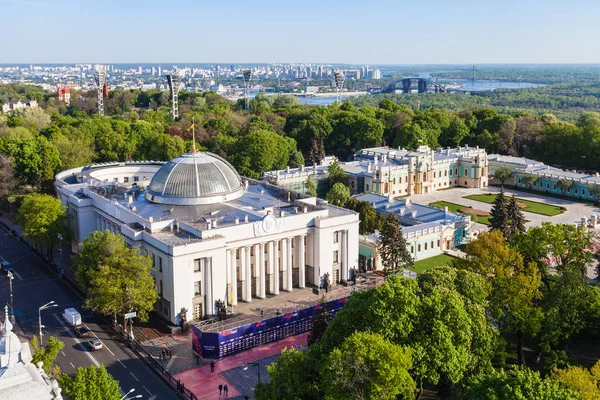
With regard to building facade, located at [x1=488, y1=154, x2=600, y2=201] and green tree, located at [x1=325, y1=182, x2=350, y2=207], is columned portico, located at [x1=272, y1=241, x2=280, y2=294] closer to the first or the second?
green tree, located at [x1=325, y1=182, x2=350, y2=207]

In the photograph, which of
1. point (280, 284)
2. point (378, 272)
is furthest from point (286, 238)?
point (378, 272)

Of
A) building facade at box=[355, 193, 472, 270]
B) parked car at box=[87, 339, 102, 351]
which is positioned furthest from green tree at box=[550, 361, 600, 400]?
building facade at box=[355, 193, 472, 270]

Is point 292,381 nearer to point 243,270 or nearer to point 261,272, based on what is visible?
point 243,270

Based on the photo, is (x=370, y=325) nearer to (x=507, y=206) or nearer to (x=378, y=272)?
(x=378, y=272)

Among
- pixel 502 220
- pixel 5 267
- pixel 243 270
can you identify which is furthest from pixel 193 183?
pixel 502 220

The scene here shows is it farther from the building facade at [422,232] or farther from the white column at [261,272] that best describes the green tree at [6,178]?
the building facade at [422,232]

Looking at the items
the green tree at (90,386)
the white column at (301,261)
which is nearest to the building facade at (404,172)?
the white column at (301,261)
